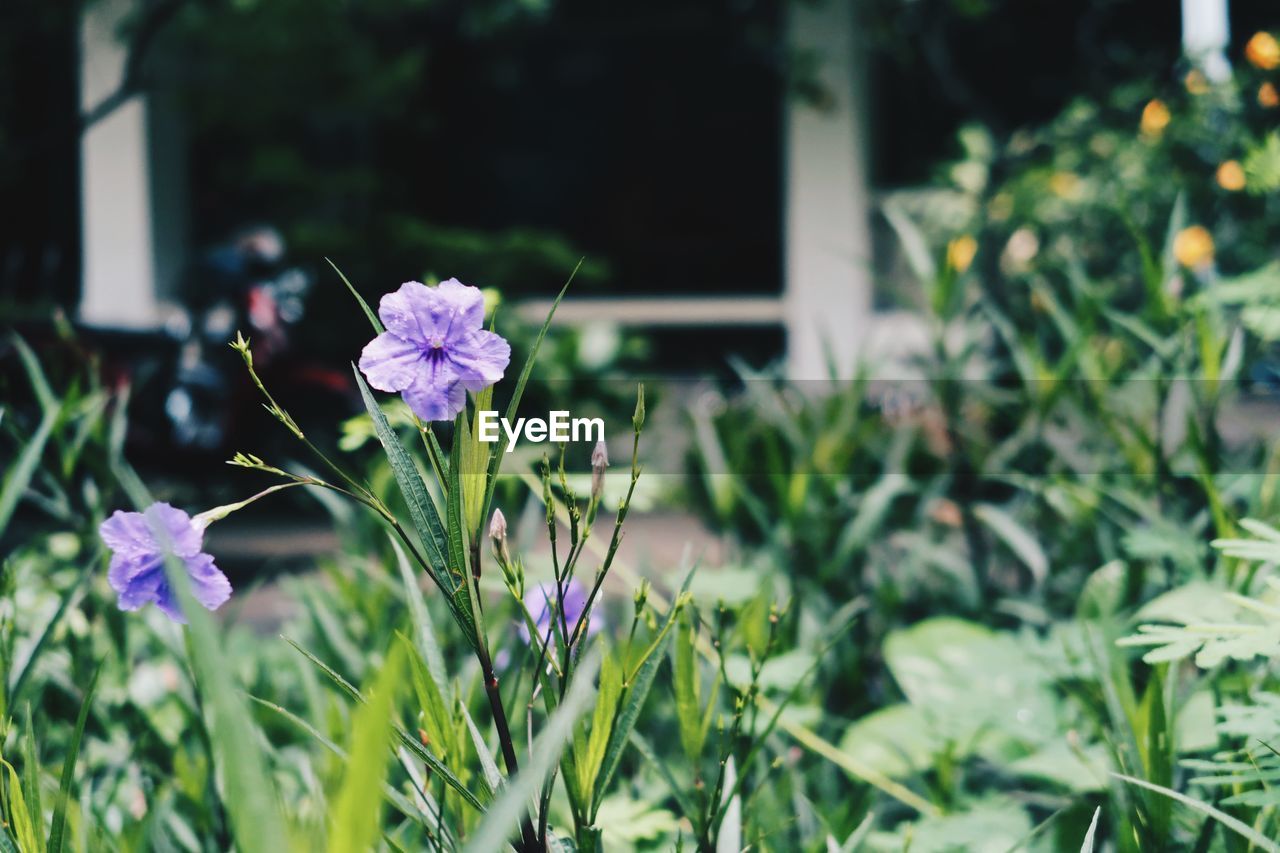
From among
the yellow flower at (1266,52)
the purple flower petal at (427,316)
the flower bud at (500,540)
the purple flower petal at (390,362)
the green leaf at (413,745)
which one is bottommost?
the green leaf at (413,745)

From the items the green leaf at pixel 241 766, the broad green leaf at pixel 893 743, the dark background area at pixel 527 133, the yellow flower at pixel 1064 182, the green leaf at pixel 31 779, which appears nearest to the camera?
the green leaf at pixel 241 766

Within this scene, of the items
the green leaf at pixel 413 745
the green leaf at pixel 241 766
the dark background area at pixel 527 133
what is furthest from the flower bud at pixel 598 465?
the dark background area at pixel 527 133

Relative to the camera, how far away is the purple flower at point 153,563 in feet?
1.89

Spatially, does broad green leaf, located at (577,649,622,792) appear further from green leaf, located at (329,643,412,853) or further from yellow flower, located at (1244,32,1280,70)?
yellow flower, located at (1244,32,1280,70)

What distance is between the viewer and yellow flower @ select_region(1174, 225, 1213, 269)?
218 centimetres

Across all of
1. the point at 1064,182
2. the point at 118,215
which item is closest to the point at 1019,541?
the point at 1064,182

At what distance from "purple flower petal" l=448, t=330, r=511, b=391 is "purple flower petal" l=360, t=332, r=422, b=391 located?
22 millimetres

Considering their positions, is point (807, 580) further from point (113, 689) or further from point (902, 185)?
point (902, 185)

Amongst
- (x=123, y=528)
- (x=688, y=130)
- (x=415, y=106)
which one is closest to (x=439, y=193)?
(x=415, y=106)

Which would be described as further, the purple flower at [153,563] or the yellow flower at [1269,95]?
the yellow flower at [1269,95]

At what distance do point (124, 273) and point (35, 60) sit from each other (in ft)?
4.65

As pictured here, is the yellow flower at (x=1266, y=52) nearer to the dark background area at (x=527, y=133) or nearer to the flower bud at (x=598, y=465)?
the flower bud at (x=598, y=465)

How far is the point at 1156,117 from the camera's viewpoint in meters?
2.94

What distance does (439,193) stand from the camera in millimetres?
7391
